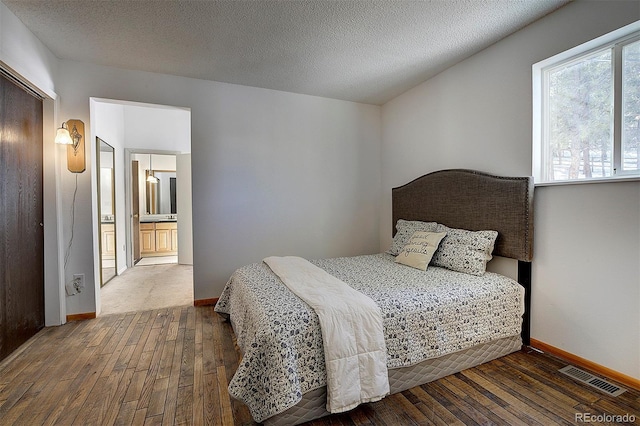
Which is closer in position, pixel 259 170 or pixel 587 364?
pixel 587 364

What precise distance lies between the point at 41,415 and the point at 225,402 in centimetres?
98

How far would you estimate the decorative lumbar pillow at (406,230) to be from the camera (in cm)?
307

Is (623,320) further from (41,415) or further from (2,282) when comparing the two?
(2,282)

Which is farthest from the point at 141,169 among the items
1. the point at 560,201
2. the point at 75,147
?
the point at 560,201

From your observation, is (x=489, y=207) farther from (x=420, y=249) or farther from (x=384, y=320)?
(x=384, y=320)

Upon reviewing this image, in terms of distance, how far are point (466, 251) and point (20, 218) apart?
3.71 metres

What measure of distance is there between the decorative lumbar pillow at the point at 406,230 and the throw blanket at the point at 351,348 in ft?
4.90

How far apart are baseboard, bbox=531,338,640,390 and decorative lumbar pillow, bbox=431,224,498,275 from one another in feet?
2.32

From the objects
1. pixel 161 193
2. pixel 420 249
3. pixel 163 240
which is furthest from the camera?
pixel 161 193

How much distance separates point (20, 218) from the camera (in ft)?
7.91

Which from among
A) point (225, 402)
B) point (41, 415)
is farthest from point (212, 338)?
point (41, 415)

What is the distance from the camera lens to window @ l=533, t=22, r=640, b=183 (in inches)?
74.3

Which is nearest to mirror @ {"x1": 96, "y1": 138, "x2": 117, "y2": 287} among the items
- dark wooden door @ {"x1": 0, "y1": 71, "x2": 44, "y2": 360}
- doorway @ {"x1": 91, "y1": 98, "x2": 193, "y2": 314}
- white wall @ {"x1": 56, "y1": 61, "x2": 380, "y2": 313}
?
doorway @ {"x1": 91, "y1": 98, "x2": 193, "y2": 314}

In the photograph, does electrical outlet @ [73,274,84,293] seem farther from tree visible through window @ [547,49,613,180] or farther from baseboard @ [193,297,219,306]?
tree visible through window @ [547,49,613,180]
